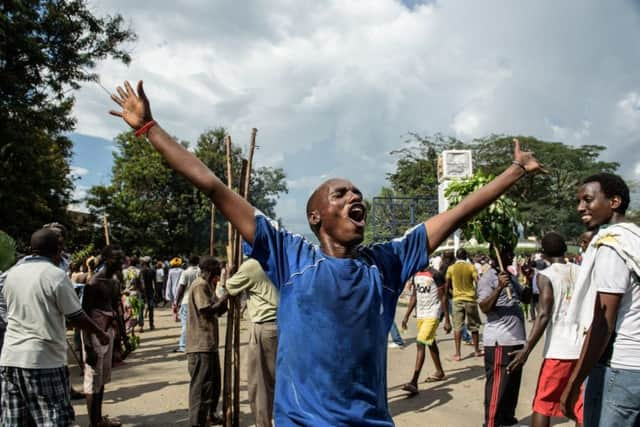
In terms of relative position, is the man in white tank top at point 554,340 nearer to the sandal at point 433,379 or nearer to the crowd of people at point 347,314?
the crowd of people at point 347,314

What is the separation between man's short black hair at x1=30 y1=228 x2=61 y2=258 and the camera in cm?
383

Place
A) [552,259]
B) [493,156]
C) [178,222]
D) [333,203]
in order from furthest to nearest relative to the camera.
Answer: [493,156]
[178,222]
[552,259]
[333,203]

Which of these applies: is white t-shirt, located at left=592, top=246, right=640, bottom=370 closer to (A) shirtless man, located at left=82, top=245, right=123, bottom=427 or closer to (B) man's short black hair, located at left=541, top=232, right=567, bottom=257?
(B) man's short black hair, located at left=541, top=232, right=567, bottom=257

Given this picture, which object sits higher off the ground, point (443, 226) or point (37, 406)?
point (443, 226)

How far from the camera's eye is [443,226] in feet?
7.49

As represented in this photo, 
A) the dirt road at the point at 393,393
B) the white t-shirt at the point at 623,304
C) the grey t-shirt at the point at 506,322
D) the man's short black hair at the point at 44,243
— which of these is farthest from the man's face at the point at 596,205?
the man's short black hair at the point at 44,243

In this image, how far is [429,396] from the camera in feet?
22.2

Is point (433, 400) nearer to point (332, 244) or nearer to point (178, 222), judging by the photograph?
point (332, 244)

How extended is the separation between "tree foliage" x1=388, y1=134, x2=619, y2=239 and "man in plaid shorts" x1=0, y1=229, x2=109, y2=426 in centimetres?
3586

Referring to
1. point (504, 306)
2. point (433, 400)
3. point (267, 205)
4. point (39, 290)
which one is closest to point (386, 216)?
point (433, 400)

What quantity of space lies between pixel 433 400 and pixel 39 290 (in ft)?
16.1

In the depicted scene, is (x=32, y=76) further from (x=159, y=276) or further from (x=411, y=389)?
(x=411, y=389)

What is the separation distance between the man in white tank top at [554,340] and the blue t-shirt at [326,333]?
2791 mm

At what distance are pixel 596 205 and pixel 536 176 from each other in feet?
146
